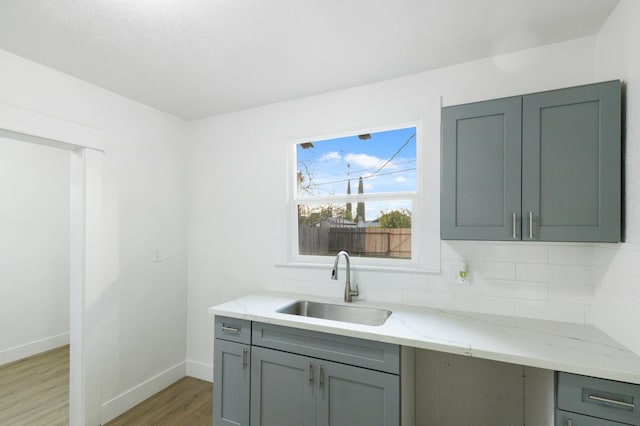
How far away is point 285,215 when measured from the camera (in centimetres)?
275

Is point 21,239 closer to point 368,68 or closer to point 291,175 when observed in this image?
point 291,175

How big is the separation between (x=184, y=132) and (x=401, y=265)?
2.42m

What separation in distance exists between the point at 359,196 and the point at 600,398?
1.74 m

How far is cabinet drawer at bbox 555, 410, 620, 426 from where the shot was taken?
1341mm

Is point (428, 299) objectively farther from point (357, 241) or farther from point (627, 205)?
point (627, 205)

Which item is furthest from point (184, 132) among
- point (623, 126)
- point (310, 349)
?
point (623, 126)

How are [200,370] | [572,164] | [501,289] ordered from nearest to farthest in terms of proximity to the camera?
[572,164]
[501,289]
[200,370]

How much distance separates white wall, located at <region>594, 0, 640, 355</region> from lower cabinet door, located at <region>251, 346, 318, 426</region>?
1556mm

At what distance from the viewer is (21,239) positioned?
3539mm

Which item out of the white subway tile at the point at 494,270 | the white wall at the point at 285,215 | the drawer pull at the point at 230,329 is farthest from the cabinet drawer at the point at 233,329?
the white subway tile at the point at 494,270

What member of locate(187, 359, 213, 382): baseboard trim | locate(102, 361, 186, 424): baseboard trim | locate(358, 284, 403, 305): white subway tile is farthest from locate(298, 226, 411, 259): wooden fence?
locate(102, 361, 186, 424): baseboard trim

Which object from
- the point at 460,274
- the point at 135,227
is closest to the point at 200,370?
the point at 135,227

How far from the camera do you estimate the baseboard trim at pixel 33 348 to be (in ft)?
11.0

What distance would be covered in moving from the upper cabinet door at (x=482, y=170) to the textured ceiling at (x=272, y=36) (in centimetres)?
41
